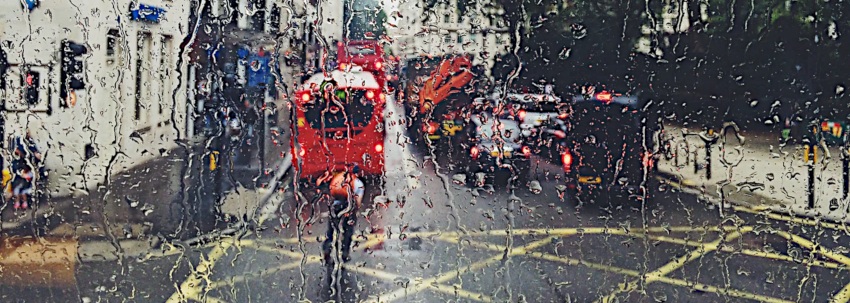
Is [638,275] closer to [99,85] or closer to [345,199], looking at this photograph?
[345,199]

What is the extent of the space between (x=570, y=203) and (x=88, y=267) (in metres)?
1.65

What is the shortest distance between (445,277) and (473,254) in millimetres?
124

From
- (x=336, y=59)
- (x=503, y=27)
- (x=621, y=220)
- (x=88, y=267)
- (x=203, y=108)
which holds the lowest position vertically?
(x=88, y=267)

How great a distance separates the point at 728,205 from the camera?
1811 millimetres

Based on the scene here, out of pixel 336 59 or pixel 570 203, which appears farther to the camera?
pixel 570 203

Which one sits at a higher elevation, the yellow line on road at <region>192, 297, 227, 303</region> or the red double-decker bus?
the red double-decker bus

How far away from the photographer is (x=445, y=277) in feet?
5.93

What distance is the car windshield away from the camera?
1.72 m

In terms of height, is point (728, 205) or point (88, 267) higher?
point (728, 205)

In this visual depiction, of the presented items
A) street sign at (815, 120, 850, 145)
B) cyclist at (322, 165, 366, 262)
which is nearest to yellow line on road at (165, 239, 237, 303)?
cyclist at (322, 165, 366, 262)

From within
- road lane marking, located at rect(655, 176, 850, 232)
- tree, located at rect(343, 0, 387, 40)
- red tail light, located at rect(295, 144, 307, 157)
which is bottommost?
road lane marking, located at rect(655, 176, 850, 232)

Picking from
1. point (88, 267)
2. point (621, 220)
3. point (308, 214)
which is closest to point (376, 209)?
point (308, 214)

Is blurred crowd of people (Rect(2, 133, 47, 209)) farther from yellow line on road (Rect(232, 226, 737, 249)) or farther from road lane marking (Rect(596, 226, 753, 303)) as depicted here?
road lane marking (Rect(596, 226, 753, 303))

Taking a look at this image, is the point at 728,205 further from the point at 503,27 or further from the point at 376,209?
the point at 376,209
